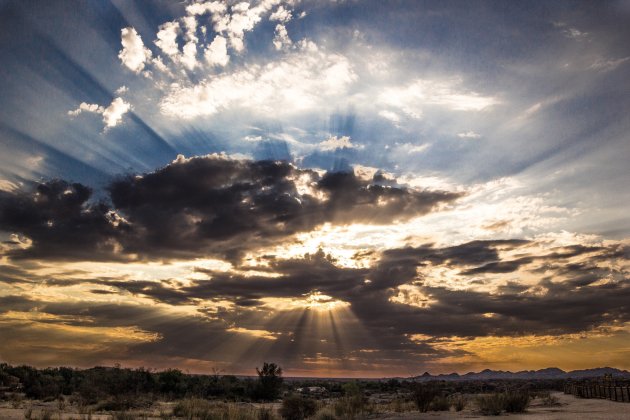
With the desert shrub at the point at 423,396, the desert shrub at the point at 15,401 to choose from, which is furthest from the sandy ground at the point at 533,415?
the desert shrub at the point at 423,396

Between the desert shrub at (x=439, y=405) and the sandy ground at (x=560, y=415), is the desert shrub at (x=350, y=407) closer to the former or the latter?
the sandy ground at (x=560, y=415)

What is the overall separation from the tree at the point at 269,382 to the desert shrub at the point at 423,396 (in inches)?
957

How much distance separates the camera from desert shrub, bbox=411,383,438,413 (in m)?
36.7

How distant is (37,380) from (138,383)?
11956 mm

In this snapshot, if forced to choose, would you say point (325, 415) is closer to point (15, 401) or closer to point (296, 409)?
point (296, 409)

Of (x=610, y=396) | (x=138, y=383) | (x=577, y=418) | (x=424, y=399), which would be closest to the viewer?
(x=577, y=418)

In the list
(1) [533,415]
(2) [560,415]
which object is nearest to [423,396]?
(1) [533,415]

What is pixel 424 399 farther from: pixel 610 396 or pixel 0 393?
pixel 0 393

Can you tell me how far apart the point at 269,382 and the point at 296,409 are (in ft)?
80.8

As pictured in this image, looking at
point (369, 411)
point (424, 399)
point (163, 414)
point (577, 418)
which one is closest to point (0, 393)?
point (163, 414)

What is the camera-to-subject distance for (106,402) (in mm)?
40875

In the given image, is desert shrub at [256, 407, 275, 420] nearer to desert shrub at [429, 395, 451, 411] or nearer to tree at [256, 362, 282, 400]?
desert shrub at [429, 395, 451, 411]

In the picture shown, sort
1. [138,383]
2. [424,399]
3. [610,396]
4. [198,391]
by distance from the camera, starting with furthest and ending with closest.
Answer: [198,391] < [138,383] < [610,396] < [424,399]

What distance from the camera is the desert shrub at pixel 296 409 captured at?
34469 millimetres
